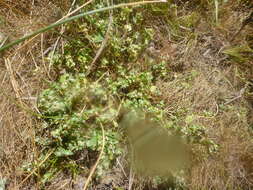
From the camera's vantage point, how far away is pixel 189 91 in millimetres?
2137


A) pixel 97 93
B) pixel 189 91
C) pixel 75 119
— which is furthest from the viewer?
pixel 189 91

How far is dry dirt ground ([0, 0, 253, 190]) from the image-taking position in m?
1.91

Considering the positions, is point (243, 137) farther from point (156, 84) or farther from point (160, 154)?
point (156, 84)

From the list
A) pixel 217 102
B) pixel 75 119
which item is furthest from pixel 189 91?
pixel 75 119

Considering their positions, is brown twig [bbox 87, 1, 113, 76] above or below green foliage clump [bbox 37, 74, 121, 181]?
above

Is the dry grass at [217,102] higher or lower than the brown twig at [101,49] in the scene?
lower

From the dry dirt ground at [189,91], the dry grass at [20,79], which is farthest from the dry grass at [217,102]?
the dry grass at [20,79]

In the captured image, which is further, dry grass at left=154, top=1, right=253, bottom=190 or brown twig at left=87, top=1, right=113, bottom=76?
dry grass at left=154, top=1, right=253, bottom=190

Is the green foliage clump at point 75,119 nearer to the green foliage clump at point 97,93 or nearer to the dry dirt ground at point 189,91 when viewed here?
the green foliage clump at point 97,93

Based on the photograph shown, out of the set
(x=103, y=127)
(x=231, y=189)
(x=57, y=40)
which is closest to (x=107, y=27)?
(x=57, y=40)

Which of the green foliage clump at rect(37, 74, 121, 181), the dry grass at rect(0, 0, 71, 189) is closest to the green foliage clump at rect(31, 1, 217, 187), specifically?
the green foliage clump at rect(37, 74, 121, 181)

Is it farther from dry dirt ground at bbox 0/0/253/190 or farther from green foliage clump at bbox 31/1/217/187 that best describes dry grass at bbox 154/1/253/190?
green foliage clump at bbox 31/1/217/187

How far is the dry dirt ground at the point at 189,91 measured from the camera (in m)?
1.91

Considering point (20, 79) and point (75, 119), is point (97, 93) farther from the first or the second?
point (20, 79)
